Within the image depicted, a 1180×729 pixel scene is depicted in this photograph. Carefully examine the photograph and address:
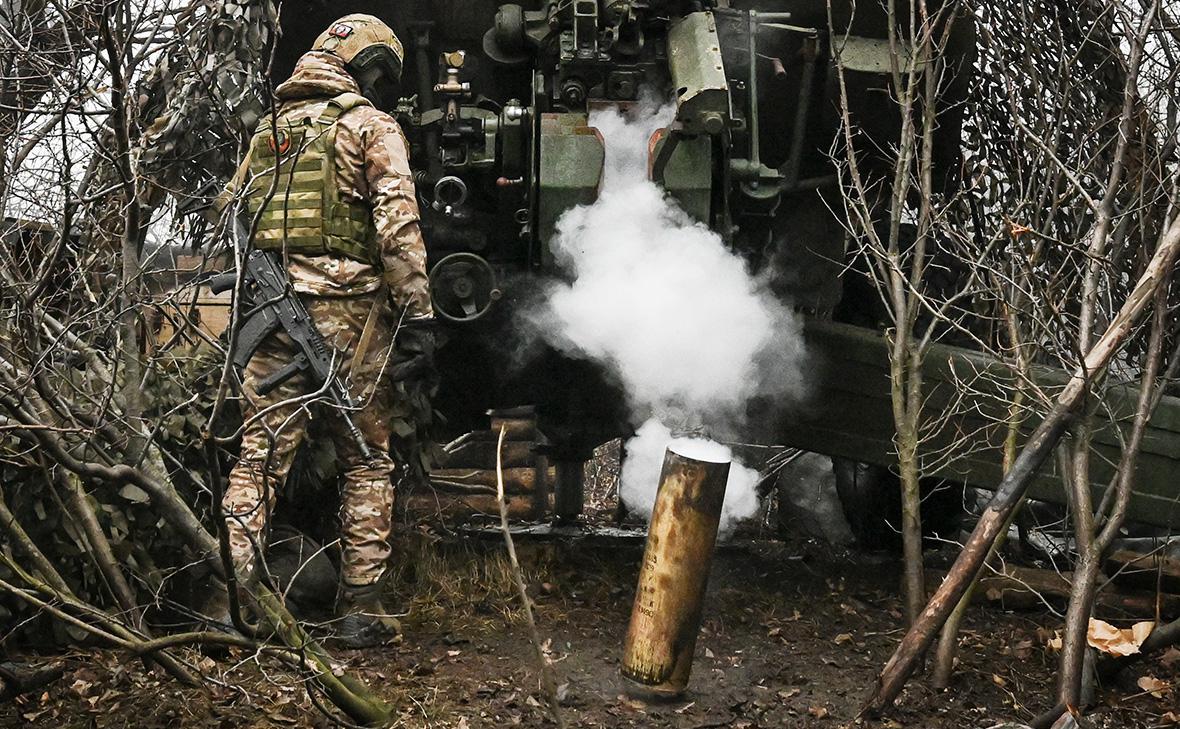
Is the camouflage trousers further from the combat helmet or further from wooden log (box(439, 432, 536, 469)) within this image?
wooden log (box(439, 432, 536, 469))

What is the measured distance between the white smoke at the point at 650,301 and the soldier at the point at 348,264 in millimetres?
930

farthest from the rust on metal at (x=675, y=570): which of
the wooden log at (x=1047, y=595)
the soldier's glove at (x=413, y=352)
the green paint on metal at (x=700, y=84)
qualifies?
the soldier's glove at (x=413, y=352)

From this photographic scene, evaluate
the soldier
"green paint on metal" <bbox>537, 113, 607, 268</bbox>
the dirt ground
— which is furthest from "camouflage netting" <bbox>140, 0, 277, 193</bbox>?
the dirt ground

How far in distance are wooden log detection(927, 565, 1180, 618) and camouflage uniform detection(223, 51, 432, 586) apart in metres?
3.11

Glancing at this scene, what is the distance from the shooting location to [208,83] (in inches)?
264

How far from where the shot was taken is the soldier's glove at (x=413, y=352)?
690 centimetres

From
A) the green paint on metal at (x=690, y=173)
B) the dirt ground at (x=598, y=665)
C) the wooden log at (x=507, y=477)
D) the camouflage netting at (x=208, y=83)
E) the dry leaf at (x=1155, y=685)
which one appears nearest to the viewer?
the dirt ground at (x=598, y=665)

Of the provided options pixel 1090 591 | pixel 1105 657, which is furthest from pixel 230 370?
pixel 1105 657

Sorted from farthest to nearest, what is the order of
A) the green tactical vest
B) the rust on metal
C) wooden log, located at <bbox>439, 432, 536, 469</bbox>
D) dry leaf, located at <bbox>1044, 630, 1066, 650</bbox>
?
wooden log, located at <bbox>439, 432, 536, 469</bbox>, the green tactical vest, dry leaf, located at <bbox>1044, 630, 1066, 650</bbox>, the rust on metal

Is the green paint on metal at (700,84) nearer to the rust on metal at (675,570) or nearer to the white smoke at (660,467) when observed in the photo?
the white smoke at (660,467)

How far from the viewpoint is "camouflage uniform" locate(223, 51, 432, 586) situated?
595 centimetres

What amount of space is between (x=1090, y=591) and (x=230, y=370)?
3348 millimetres

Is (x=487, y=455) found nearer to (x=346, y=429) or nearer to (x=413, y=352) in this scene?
(x=413, y=352)

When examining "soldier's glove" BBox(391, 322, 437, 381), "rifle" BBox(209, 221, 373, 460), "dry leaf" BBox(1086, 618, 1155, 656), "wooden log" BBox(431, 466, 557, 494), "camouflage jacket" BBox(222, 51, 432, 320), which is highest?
"camouflage jacket" BBox(222, 51, 432, 320)
